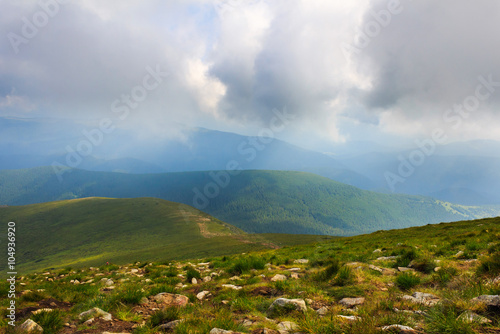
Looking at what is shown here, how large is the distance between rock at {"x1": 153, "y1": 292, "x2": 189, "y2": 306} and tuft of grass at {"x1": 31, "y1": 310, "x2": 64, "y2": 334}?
8.76ft

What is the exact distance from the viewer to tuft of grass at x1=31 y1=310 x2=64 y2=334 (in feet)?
17.1

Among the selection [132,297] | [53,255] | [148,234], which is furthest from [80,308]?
[53,255]

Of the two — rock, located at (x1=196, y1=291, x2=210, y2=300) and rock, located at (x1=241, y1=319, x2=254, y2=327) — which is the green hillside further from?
rock, located at (x1=241, y1=319, x2=254, y2=327)

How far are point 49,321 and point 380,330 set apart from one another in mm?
7516

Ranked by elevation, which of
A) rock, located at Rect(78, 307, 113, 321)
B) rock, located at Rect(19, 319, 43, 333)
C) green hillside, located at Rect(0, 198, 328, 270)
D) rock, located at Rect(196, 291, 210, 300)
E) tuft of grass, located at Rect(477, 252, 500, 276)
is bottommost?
green hillside, located at Rect(0, 198, 328, 270)

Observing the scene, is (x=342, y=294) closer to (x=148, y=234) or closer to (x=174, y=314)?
(x=174, y=314)

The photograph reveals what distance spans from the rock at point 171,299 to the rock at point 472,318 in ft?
23.9

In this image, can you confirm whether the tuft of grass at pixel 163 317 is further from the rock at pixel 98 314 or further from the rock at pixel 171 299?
the rock at pixel 171 299

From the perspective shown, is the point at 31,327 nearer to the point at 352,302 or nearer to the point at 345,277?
the point at 352,302

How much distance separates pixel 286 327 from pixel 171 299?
16.2 ft

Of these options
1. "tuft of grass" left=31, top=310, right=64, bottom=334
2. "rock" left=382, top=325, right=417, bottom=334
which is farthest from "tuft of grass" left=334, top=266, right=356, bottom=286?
"tuft of grass" left=31, top=310, right=64, bottom=334

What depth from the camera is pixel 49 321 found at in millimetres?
5359

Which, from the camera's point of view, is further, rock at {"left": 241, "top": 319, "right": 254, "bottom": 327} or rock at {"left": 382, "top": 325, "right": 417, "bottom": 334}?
rock at {"left": 241, "top": 319, "right": 254, "bottom": 327}

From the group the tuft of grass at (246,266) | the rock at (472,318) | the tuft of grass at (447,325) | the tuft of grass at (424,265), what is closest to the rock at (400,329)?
the tuft of grass at (447,325)
